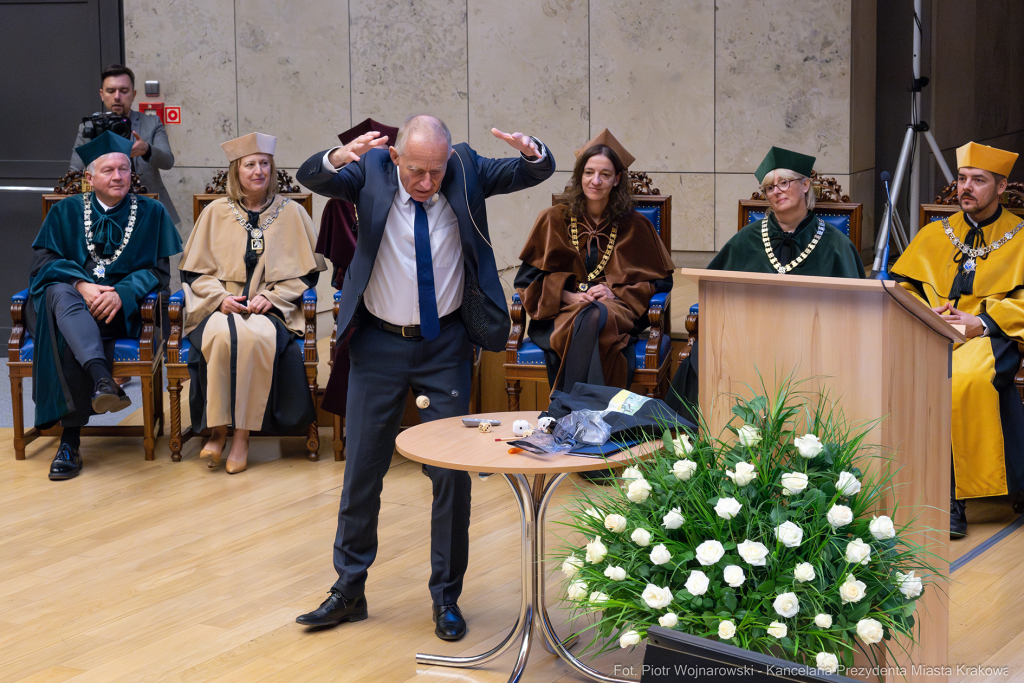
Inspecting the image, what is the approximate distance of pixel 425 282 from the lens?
3.47 m

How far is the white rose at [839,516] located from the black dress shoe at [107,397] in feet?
12.3

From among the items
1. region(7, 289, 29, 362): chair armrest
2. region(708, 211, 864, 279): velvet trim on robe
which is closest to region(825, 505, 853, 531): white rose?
region(708, 211, 864, 279): velvet trim on robe

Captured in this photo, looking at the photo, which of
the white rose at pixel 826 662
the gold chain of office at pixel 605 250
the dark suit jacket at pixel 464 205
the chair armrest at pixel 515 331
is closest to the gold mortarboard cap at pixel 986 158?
the gold chain of office at pixel 605 250

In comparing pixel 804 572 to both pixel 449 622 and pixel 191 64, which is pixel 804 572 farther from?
pixel 191 64

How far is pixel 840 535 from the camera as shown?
2.33m

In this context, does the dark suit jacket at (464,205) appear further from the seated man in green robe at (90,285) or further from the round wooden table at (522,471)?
the seated man in green robe at (90,285)

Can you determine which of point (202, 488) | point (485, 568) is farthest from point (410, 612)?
point (202, 488)

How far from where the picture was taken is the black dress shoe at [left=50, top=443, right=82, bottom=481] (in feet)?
17.2

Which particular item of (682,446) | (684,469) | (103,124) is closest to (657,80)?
(103,124)

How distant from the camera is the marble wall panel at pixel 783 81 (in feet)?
22.7

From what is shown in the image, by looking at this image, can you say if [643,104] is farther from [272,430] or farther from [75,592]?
[75,592]

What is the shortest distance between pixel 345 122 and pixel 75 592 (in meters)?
4.51

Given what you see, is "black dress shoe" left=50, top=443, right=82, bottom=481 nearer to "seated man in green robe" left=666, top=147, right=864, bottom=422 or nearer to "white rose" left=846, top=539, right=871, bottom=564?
"seated man in green robe" left=666, top=147, right=864, bottom=422

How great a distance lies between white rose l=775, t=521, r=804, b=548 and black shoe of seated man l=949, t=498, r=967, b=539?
239cm
